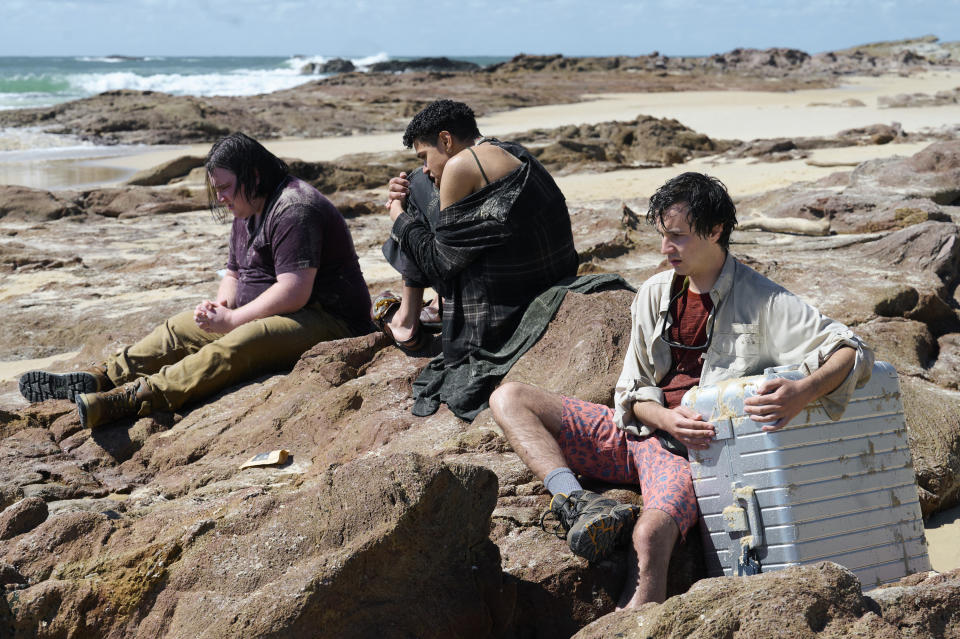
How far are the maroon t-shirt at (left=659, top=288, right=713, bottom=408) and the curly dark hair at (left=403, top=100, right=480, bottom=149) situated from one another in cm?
150

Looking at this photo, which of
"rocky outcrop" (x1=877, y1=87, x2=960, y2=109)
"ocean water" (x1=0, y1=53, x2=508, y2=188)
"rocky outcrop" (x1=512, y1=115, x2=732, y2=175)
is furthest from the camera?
"rocky outcrop" (x1=877, y1=87, x2=960, y2=109)

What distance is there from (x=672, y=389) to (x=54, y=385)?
3.50 metres

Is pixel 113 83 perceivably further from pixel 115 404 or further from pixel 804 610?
pixel 804 610

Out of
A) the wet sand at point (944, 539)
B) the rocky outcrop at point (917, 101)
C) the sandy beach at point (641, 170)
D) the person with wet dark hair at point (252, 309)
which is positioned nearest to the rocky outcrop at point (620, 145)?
the sandy beach at point (641, 170)

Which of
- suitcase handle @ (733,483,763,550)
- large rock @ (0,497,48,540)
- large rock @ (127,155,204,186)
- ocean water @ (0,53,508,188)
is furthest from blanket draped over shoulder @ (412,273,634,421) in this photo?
ocean water @ (0,53,508,188)

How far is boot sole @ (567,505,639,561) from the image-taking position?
2.77 meters

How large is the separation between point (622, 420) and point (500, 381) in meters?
1.03

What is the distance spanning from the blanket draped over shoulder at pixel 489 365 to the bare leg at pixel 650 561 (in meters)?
1.33

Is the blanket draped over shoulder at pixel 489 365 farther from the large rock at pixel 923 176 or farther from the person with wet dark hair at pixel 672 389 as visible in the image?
the large rock at pixel 923 176

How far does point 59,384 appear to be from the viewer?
501 centimetres

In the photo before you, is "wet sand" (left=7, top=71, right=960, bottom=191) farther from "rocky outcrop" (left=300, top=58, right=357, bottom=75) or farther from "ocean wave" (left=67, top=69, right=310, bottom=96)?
"rocky outcrop" (left=300, top=58, right=357, bottom=75)

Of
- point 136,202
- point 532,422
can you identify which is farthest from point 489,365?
point 136,202

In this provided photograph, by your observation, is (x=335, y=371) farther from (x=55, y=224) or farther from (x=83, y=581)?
(x=55, y=224)

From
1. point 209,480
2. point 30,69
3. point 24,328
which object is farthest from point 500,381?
point 30,69
